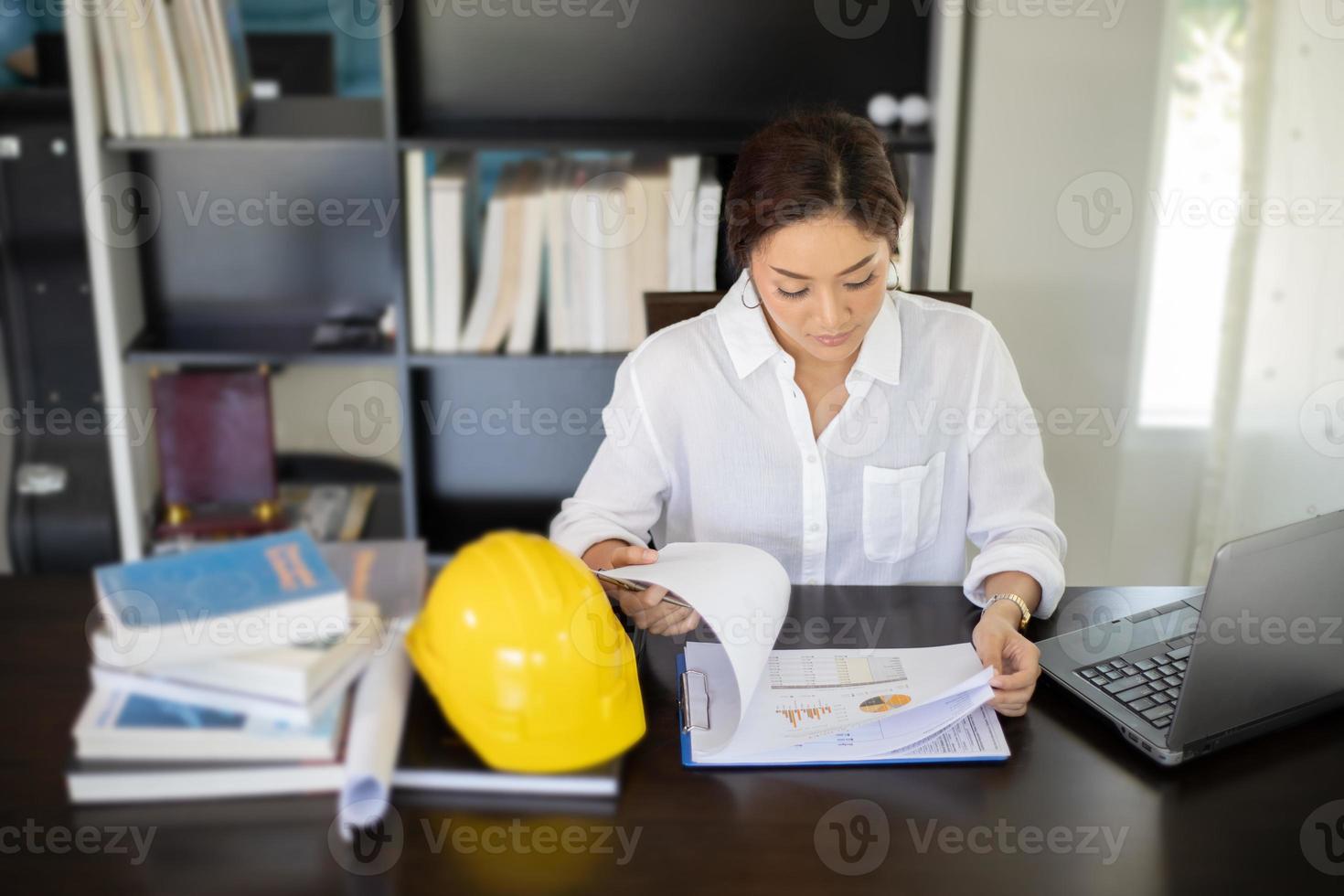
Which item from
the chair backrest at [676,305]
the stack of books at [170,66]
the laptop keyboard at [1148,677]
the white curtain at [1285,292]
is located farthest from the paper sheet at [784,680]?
the stack of books at [170,66]

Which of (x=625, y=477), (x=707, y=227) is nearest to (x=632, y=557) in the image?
(x=625, y=477)

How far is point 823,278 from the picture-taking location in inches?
53.8

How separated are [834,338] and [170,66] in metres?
1.51

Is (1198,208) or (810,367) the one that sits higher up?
(1198,208)

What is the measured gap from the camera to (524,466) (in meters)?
2.75

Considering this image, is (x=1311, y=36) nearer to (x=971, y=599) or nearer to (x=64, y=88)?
(x=971, y=599)

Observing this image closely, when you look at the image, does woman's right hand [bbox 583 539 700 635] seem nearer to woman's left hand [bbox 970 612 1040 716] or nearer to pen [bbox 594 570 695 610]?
pen [bbox 594 570 695 610]

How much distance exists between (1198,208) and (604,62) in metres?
1.30

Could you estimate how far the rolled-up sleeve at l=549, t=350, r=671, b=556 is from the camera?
4.94 feet

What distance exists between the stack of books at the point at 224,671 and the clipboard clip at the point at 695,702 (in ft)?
1.16

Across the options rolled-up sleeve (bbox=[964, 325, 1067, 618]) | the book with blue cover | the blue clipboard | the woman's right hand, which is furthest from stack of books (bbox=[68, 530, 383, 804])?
rolled-up sleeve (bbox=[964, 325, 1067, 618])

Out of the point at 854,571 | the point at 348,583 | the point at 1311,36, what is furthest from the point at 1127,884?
the point at 1311,36

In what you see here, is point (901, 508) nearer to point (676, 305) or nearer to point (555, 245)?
point (676, 305)

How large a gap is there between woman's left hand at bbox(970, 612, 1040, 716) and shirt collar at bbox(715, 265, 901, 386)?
0.41 metres
